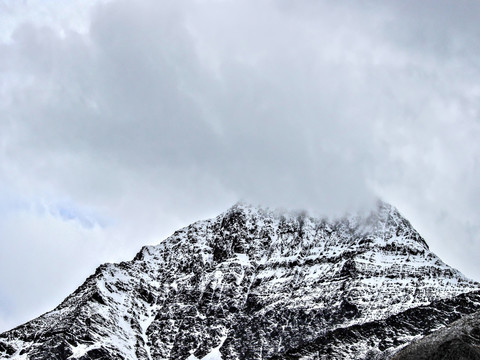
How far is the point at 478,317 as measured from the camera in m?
120

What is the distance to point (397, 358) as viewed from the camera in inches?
4560

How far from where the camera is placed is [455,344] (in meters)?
112

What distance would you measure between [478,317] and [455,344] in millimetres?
9551

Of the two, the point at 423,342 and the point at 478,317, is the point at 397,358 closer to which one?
the point at 423,342

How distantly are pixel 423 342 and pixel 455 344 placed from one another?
5.96 m

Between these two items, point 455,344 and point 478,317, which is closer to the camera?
point 455,344

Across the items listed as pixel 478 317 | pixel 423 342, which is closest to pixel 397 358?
pixel 423 342

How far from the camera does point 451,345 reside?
11244cm

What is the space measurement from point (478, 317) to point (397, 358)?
44.6ft

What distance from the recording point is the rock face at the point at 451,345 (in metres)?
110

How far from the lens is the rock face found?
11044 centimetres

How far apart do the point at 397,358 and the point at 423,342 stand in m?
4.53

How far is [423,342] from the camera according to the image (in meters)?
117
